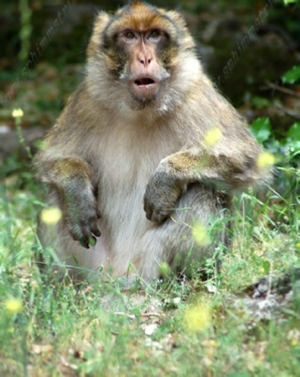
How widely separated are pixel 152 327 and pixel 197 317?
0.62 metres

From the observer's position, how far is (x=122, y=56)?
6.62 metres

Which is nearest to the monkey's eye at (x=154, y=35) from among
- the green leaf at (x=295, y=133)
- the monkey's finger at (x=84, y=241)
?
the monkey's finger at (x=84, y=241)

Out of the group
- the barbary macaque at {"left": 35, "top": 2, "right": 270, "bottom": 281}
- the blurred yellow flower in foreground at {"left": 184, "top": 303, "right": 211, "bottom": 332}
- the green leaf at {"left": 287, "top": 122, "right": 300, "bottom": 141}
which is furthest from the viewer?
the green leaf at {"left": 287, "top": 122, "right": 300, "bottom": 141}

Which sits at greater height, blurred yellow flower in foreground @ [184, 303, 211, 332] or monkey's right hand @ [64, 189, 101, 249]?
blurred yellow flower in foreground @ [184, 303, 211, 332]

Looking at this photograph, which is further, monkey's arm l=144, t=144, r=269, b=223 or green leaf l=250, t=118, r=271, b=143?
green leaf l=250, t=118, r=271, b=143

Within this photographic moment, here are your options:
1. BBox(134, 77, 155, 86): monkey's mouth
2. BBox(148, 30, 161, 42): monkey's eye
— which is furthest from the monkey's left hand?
BBox(148, 30, 161, 42): monkey's eye

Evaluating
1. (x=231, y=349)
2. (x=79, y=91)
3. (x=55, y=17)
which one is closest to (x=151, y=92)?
(x=79, y=91)

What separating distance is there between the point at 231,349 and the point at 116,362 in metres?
0.62

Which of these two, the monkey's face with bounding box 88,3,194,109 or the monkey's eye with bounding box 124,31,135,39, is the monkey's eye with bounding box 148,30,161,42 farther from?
the monkey's eye with bounding box 124,31,135,39

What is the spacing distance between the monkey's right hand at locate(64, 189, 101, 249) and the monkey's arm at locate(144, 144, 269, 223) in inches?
16.5

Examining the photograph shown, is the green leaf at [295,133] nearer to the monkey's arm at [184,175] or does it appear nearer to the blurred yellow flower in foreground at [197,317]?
the monkey's arm at [184,175]

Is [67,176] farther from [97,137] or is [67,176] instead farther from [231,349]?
[231,349]

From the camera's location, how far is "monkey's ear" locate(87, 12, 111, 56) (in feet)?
22.7

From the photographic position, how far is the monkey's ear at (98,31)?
6.93 meters
